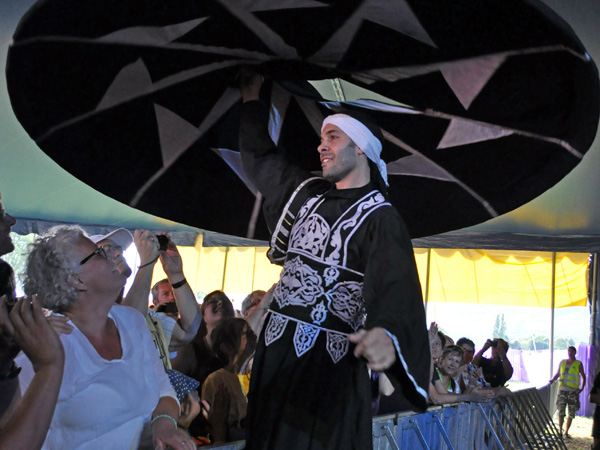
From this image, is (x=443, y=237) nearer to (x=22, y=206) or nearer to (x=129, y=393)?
(x=22, y=206)

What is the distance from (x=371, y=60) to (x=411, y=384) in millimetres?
1242

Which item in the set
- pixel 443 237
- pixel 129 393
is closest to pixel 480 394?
pixel 129 393

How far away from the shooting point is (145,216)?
1105cm

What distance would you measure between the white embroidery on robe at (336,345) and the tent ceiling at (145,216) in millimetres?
5335

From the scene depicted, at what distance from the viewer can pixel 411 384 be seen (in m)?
1.92

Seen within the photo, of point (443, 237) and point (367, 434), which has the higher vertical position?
point (443, 237)

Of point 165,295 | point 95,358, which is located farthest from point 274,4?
point 165,295

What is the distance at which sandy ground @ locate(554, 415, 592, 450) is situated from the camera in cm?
953

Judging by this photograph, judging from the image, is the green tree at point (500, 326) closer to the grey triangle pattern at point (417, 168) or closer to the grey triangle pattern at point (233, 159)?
the grey triangle pattern at point (417, 168)

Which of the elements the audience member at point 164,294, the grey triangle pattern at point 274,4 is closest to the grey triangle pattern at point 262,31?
the grey triangle pattern at point 274,4

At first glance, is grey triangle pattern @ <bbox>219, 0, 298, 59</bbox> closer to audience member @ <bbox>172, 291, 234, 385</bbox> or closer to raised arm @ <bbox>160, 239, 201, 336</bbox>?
raised arm @ <bbox>160, 239, 201, 336</bbox>

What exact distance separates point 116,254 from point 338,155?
0.84 metres

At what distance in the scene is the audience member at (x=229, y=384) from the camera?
334 cm

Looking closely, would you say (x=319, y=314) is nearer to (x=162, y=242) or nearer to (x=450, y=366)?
(x=162, y=242)
